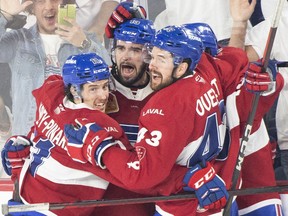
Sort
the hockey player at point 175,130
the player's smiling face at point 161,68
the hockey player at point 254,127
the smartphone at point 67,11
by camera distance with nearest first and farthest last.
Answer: the hockey player at point 175,130
the player's smiling face at point 161,68
the hockey player at point 254,127
the smartphone at point 67,11

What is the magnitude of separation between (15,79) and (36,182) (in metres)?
1.14

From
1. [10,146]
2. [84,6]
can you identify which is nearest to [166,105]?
[10,146]

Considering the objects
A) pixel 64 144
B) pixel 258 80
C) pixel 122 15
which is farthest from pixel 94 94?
pixel 258 80

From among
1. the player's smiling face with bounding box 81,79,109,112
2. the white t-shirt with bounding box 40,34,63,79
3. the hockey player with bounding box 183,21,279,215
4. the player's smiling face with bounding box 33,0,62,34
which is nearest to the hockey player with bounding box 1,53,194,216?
the player's smiling face with bounding box 81,79,109,112

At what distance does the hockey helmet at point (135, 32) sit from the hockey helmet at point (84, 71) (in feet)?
0.59

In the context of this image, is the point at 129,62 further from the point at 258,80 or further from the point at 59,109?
the point at 258,80

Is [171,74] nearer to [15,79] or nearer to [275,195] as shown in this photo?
[275,195]

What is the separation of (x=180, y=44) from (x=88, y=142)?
46 cm

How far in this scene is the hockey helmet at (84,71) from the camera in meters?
2.62

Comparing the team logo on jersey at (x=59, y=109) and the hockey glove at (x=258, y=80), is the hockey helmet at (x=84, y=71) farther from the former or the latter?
the hockey glove at (x=258, y=80)

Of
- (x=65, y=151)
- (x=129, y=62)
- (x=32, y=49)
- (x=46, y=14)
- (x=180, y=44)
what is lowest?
(x=32, y=49)

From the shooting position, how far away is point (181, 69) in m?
2.52

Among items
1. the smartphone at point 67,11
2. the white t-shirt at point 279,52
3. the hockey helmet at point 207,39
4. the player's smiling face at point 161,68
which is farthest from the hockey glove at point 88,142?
the smartphone at point 67,11

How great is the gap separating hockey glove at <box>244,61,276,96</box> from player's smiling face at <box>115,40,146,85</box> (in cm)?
46
